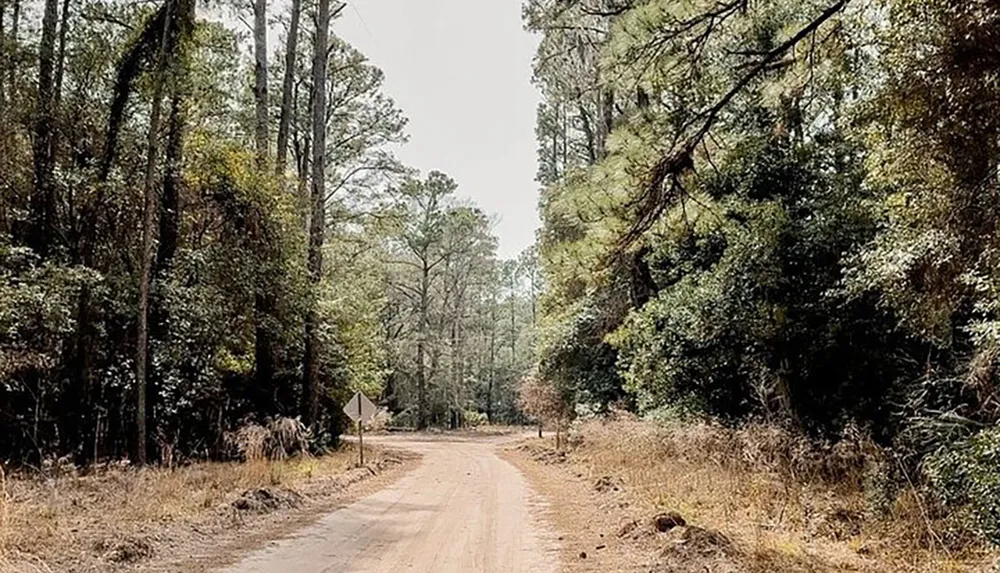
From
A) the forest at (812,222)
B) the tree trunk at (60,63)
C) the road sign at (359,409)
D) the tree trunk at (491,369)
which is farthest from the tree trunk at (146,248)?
the tree trunk at (491,369)

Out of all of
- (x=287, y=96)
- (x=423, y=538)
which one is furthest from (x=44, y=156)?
(x=423, y=538)

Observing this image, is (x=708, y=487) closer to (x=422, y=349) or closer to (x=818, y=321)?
(x=818, y=321)

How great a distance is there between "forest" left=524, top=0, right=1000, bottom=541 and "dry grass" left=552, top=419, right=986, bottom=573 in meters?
0.51

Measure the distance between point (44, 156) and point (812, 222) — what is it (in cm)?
1374

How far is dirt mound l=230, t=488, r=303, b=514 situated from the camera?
26.7 ft

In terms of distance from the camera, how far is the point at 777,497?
8203 mm

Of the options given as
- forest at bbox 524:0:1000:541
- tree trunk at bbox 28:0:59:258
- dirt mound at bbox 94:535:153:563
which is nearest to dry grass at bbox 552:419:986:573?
forest at bbox 524:0:1000:541

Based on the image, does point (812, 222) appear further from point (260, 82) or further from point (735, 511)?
point (260, 82)

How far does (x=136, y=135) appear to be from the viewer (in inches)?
512

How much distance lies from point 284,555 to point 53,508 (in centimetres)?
284

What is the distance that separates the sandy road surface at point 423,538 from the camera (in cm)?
584

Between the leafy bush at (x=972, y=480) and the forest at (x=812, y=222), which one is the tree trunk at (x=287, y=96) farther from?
the leafy bush at (x=972, y=480)

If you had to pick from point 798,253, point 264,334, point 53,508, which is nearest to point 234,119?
point 264,334

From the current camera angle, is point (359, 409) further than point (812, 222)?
Yes
